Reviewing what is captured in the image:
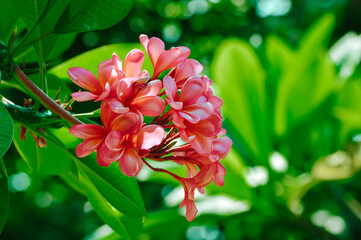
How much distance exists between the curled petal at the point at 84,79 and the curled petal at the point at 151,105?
0.20ft

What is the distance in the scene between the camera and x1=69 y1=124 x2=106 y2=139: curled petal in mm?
427

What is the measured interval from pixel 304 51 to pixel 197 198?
75 centimetres

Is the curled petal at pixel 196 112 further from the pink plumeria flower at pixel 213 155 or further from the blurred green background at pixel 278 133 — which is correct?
the blurred green background at pixel 278 133

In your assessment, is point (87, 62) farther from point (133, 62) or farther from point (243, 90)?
point (243, 90)

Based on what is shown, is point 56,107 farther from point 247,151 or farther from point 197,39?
point 197,39

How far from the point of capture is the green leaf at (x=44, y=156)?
0.68 metres

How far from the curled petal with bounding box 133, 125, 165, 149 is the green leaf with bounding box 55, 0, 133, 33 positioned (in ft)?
0.54

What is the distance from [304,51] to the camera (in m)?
1.82

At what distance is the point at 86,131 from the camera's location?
0.43 metres

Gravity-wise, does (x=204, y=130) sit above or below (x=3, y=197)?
above

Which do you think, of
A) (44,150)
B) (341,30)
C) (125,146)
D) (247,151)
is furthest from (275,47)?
(125,146)

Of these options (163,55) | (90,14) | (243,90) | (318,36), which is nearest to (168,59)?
(163,55)

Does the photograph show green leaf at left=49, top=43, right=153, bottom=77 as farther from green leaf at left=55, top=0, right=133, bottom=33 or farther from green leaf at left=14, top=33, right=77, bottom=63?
green leaf at left=55, top=0, right=133, bottom=33

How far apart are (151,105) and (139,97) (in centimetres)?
2
